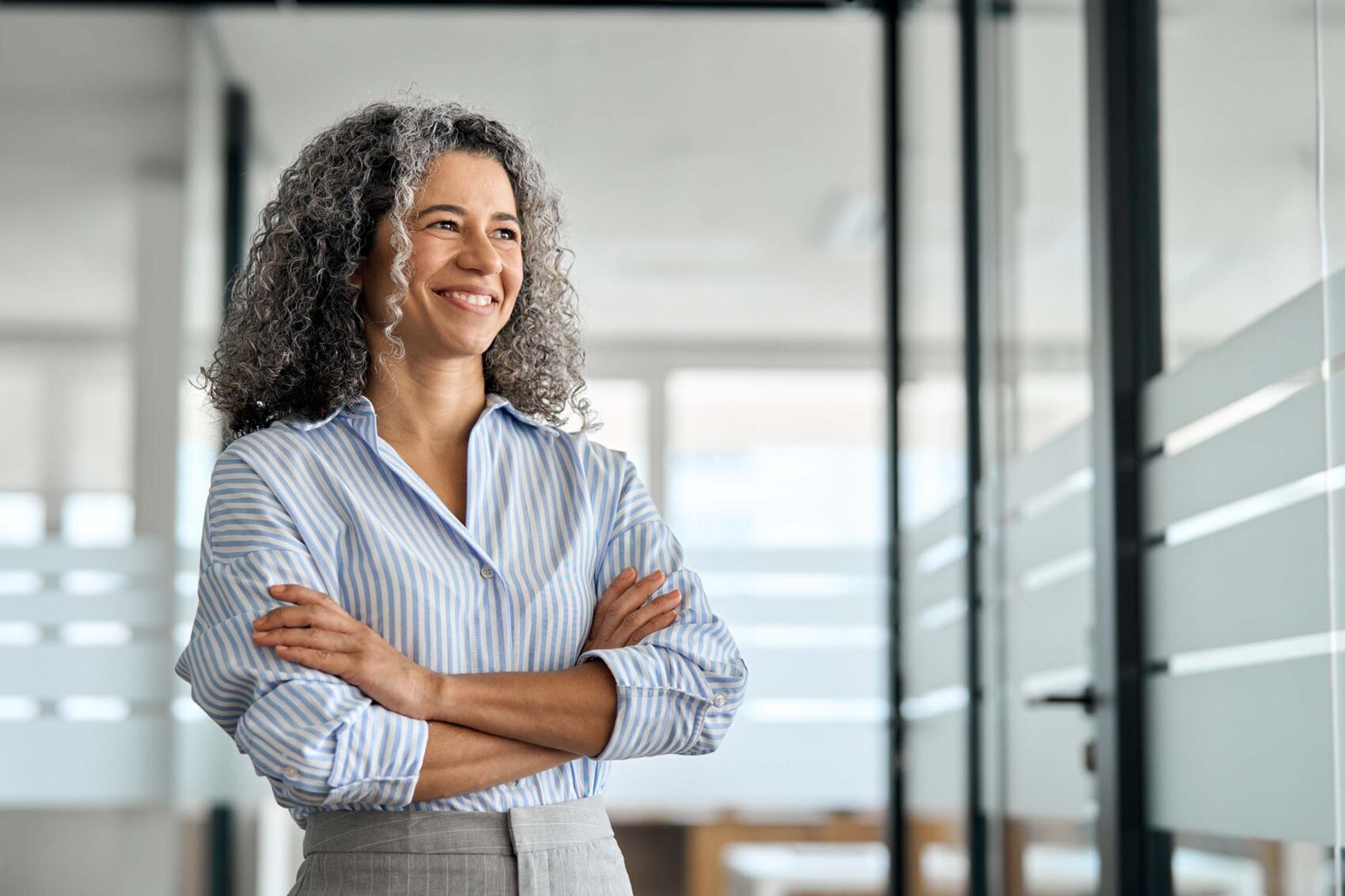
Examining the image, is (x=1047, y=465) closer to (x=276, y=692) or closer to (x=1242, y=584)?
(x=1242, y=584)

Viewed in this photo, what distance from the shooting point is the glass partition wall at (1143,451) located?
162 centimetres

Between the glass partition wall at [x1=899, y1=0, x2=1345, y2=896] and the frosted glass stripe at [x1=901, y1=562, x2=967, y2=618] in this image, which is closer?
the glass partition wall at [x1=899, y1=0, x2=1345, y2=896]

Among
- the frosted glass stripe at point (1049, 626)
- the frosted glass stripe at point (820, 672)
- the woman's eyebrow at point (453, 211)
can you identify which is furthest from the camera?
the frosted glass stripe at point (820, 672)

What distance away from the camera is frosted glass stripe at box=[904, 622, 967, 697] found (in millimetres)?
3152

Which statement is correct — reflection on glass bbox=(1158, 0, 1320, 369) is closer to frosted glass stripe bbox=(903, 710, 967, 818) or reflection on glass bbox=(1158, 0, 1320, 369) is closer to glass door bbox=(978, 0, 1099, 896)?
glass door bbox=(978, 0, 1099, 896)

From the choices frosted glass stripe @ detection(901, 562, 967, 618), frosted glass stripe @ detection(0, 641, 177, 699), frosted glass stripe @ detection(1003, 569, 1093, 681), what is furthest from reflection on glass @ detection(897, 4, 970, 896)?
frosted glass stripe @ detection(0, 641, 177, 699)

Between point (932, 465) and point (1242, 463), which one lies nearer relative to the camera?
point (1242, 463)

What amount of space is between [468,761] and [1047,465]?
1.60 metres

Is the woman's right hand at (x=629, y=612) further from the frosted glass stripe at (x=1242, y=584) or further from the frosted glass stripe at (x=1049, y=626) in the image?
the frosted glass stripe at (x=1049, y=626)

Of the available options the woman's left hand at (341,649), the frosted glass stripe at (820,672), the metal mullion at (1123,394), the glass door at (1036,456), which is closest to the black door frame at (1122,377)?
the metal mullion at (1123,394)

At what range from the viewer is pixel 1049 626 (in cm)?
256

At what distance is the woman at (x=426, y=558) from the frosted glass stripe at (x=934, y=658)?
1836mm

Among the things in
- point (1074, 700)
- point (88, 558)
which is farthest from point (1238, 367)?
point (88, 558)

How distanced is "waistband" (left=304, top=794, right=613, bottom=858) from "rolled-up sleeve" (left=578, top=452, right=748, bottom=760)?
75mm
